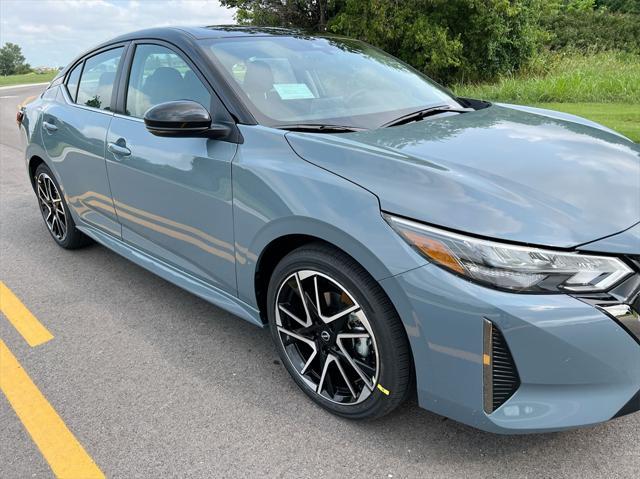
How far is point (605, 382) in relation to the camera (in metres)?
1.85

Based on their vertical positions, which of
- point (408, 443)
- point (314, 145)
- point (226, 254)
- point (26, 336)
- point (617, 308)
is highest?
point (314, 145)

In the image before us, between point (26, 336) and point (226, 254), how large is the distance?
1.52 metres

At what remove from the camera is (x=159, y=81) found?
3225mm

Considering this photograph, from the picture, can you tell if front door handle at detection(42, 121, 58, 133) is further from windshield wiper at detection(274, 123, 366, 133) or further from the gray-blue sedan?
windshield wiper at detection(274, 123, 366, 133)

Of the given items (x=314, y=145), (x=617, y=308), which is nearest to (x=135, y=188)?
(x=314, y=145)

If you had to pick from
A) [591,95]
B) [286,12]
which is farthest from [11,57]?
[591,95]

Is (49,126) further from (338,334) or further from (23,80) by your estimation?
(23,80)

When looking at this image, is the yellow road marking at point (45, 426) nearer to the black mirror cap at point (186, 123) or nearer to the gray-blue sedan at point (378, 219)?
the gray-blue sedan at point (378, 219)

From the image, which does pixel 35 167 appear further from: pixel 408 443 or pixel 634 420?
pixel 634 420

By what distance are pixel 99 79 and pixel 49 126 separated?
0.72m

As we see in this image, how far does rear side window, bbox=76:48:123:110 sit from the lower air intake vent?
9.54 ft

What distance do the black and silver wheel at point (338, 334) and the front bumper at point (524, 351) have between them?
0.12m

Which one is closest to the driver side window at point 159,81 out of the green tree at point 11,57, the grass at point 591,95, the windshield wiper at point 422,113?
the windshield wiper at point 422,113

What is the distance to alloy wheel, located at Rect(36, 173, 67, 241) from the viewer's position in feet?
15.0
